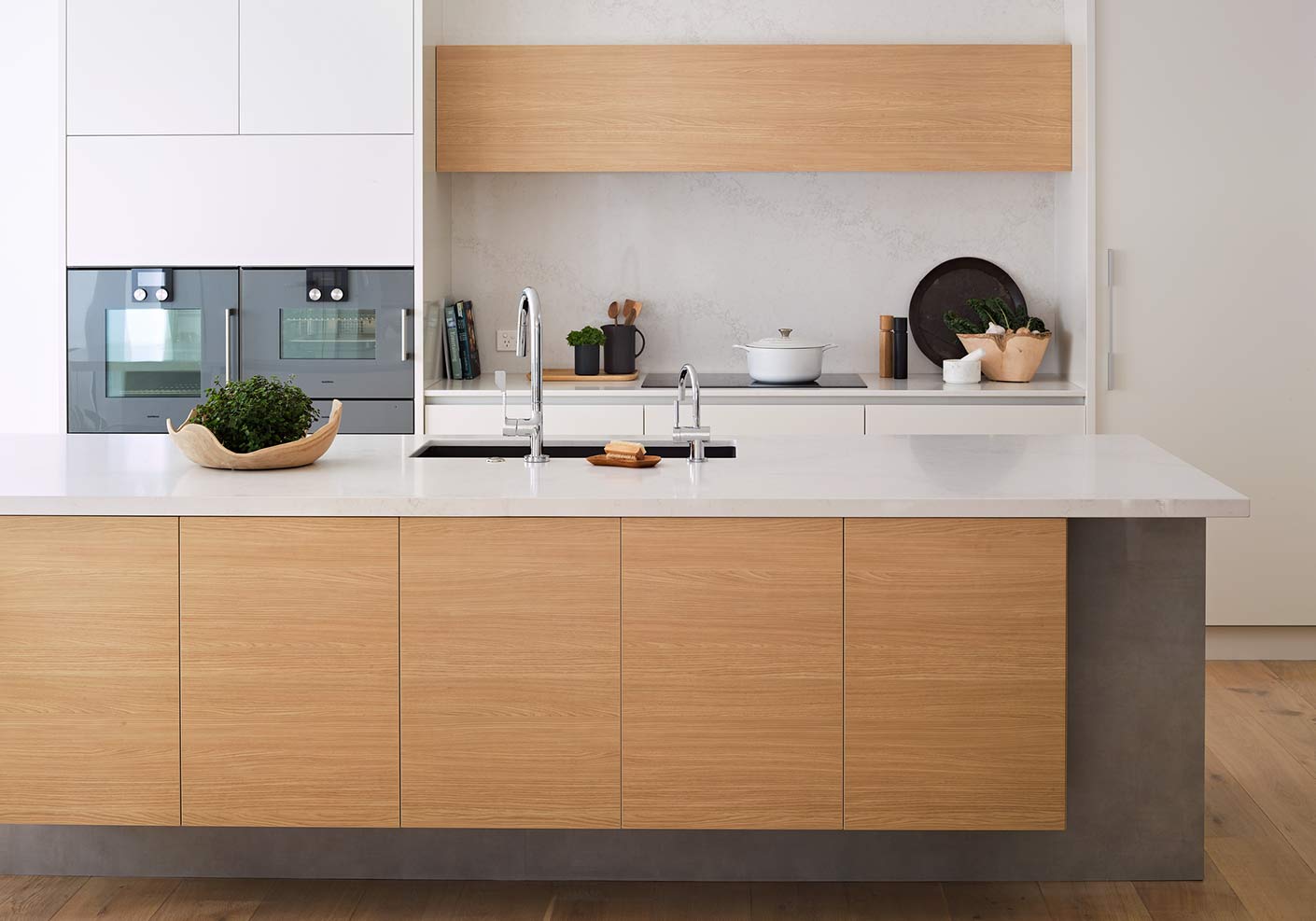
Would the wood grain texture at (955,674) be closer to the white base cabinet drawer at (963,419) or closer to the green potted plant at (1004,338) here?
the white base cabinet drawer at (963,419)

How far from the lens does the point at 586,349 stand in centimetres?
483

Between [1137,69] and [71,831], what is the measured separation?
377 centimetres

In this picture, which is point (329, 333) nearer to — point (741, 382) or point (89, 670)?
point (741, 382)

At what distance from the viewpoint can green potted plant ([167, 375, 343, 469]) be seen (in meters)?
2.78

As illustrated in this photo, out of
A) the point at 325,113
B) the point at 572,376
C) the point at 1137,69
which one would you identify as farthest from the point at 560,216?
the point at 1137,69

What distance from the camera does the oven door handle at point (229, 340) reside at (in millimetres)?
4512

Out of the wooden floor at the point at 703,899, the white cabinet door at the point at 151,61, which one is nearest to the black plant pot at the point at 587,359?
the white cabinet door at the point at 151,61

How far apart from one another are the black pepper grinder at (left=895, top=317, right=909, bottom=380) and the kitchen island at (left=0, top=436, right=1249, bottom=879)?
2294mm

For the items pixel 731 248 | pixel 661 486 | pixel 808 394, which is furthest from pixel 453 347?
pixel 661 486

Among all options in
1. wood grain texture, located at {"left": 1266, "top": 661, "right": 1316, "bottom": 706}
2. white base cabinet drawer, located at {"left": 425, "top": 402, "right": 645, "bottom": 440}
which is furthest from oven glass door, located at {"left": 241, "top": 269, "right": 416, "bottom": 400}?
wood grain texture, located at {"left": 1266, "top": 661, "right": 1316, "bottom": 706}

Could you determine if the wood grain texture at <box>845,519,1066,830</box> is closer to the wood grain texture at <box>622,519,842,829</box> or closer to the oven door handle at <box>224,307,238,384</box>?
the wood grain texture at <box>622,519,842,829</box>

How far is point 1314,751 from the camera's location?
359 centimetres

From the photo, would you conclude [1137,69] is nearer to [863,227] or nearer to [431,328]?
[863,227]

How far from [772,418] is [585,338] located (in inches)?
30.8
